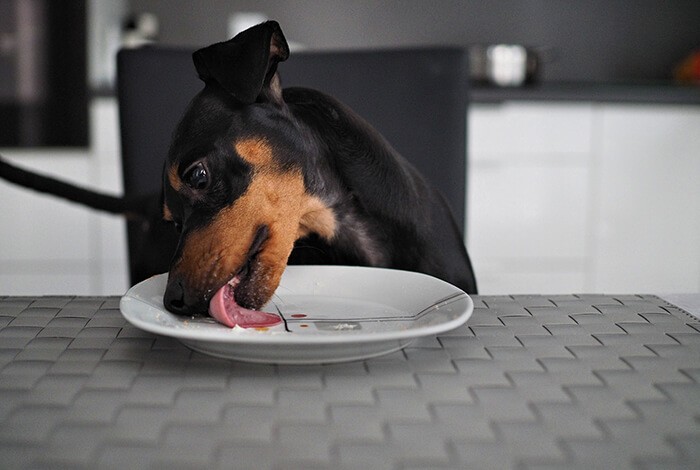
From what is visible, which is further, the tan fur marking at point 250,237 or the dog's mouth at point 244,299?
the tan fur marking at point 250,237

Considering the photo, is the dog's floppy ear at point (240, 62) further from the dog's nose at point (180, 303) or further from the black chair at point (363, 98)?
the black chair at point (363, 98)

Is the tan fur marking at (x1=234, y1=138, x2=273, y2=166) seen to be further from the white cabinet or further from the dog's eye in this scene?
the white cabinet

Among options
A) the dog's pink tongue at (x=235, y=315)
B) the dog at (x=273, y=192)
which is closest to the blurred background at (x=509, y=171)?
the dog at (x=273, y=192)

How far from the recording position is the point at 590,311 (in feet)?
2.87

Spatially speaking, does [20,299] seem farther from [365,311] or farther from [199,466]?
[199,466]

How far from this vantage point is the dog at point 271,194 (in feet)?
3.26

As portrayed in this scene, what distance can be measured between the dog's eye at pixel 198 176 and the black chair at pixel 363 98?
1.81 ft

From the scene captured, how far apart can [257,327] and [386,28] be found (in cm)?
264

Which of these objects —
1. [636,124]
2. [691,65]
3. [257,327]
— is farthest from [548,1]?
[257,327]

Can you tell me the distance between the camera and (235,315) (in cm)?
85

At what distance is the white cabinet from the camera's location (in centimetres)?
270

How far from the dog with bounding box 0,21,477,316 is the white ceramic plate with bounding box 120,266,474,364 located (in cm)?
4

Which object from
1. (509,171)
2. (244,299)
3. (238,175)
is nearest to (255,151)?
(238,175)

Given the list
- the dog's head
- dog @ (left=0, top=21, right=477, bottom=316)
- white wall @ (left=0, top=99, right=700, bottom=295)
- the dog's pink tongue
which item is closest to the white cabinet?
white wall @ (left=0, top=99, right=700, bottom=295)
